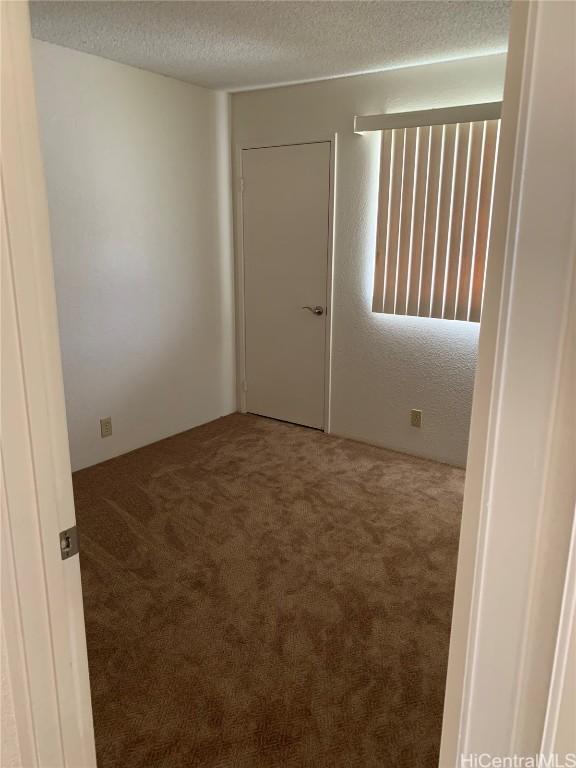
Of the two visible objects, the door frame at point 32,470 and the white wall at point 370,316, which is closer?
the door frame at point 32,470

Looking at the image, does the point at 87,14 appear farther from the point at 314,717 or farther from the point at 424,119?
the point at 314,717

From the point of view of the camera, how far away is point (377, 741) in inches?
71.6

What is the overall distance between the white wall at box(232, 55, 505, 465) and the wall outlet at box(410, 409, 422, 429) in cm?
3

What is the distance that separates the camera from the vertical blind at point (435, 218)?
3410mm

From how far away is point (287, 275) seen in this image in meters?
4.36

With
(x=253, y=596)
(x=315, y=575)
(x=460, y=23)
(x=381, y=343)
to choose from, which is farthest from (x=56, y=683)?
(x=381, y=343)

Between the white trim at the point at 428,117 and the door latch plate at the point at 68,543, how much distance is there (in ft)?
10.2

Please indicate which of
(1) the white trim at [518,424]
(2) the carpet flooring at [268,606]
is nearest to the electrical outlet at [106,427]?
(2) the carpet flooring at [268,606]

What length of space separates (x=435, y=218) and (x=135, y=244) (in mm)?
1928

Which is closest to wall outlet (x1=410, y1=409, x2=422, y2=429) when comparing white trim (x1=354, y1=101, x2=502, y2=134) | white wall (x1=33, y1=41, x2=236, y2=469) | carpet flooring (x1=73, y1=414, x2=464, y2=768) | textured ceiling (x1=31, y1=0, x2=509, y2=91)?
carpet flooring (x1=73, y1=414, x2=464, y2=768)

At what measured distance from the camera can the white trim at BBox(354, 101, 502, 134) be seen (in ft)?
10.7

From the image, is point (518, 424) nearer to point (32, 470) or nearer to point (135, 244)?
point (32, 470)

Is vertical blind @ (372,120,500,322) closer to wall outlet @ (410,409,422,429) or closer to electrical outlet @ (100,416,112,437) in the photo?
wall outlet @ (410,409,422,429)

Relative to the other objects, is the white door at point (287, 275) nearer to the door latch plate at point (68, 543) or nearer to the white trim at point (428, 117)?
the white trim at point (428, 117)
